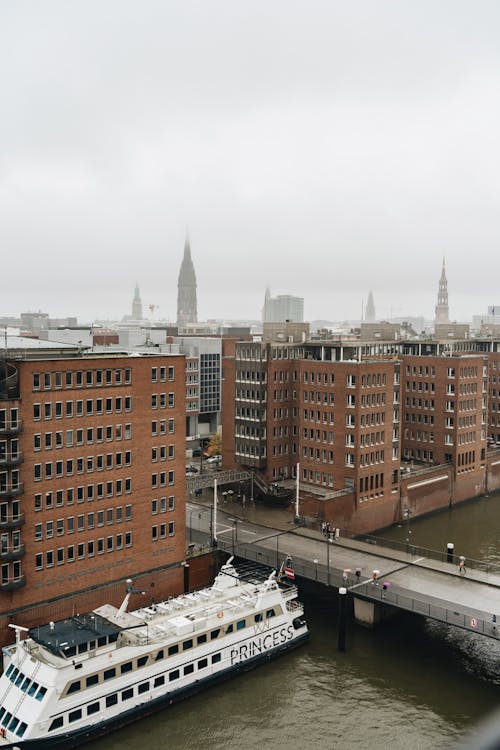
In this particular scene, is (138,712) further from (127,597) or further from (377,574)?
(377,574)

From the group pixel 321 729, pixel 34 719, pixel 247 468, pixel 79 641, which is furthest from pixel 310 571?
pixel 247 468

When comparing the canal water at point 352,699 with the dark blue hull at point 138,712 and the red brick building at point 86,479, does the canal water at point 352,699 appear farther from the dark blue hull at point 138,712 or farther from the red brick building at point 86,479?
the red brick building at point 86,479

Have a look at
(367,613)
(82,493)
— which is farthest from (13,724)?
(367,613)

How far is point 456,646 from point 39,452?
4032 cm

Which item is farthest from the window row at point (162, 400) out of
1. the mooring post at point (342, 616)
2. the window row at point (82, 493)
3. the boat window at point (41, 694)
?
the boat window at point (41, 694)

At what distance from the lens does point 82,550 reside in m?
62.9

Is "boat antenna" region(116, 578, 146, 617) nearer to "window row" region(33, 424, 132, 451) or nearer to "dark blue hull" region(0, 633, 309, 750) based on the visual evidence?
"dark blue hull" region(0, 633, 309, 750)

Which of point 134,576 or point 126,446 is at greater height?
point 126,446

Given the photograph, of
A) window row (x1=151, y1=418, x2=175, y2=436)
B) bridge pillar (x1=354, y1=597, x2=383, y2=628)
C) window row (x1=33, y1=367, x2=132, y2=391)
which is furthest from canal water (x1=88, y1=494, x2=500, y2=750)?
window row (x1=33, y1=367, x2=132, y2=391)

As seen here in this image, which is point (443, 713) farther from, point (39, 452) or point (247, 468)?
point (247, 468)

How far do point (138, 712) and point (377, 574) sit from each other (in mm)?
24648

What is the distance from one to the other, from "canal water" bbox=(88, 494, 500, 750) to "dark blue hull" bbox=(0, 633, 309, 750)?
24.1 inches

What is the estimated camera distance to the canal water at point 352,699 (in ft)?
167

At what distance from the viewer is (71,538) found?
62.0m
